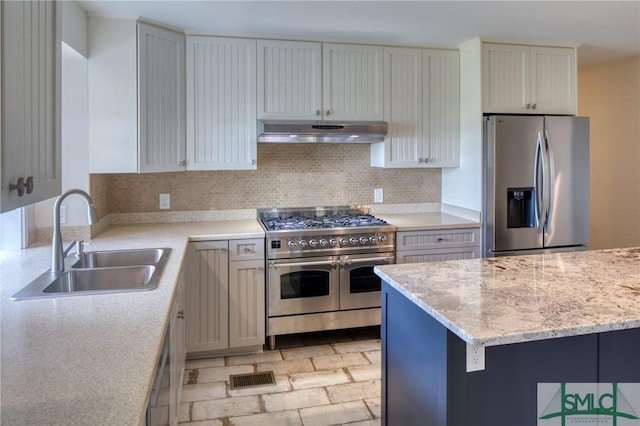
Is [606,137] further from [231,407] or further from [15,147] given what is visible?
[15,147]

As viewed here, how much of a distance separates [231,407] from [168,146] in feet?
5.79

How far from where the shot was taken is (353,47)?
358 centimetres

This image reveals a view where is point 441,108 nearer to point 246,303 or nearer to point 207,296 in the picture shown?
point 246,303

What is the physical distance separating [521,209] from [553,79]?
111cm

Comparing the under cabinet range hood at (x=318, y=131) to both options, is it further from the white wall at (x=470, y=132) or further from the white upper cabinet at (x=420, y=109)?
the white wall at (x=470, y=132)

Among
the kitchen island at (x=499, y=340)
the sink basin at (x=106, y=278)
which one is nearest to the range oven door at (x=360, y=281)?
the kitchen island at (x=499, y=340)

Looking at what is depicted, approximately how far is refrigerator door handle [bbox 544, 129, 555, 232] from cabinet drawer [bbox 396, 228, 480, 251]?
54 centimetres

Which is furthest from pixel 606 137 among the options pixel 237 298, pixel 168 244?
pixel 168 244

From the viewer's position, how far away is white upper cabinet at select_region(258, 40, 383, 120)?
3430 millimetres

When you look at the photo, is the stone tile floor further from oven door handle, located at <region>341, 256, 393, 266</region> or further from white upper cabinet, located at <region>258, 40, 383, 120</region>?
white upper cabinet, located at <region>258, 40, 383, 120</region>

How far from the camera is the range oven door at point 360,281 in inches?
132
